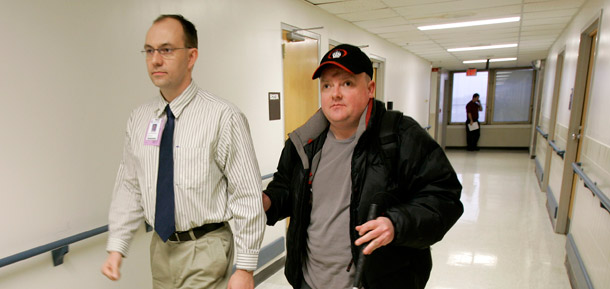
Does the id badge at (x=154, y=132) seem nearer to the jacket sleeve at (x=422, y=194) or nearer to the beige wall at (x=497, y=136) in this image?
the jacket sleeve at (x=422, y=194)

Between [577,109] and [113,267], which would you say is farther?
[577,109]

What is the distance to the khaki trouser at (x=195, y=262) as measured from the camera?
4.47 feet

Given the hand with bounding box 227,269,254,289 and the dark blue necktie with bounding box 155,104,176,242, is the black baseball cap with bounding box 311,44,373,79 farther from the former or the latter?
the hand with bounding box 227,269,254,289

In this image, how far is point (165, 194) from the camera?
1.34 meters

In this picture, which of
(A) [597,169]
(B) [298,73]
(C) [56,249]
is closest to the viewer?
(C) [56,249]

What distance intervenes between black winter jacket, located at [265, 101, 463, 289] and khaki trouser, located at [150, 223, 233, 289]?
296mm

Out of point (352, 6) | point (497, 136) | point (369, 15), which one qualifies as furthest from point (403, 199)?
point (497, 136)

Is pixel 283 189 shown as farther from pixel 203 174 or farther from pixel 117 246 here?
pixel 117 246

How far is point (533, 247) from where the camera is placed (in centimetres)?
372

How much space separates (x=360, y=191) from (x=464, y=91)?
39.2ft

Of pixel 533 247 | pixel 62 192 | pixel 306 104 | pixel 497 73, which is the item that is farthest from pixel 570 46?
pixel 497 73

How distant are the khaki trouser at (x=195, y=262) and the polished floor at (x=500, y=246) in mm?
1796

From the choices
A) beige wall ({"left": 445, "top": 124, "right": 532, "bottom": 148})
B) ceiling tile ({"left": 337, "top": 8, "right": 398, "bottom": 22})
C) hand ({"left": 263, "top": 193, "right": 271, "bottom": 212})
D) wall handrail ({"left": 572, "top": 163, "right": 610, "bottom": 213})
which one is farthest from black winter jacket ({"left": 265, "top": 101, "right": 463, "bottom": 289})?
beige wall ({"left": 445, "top": 124, "right": 532, "bottom": 148})

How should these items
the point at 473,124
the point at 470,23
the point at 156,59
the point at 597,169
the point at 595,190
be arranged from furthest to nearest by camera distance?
the point at 473,124, the point at 470,23, the point at 597,169, the point at 595,190, the point at 156,59
